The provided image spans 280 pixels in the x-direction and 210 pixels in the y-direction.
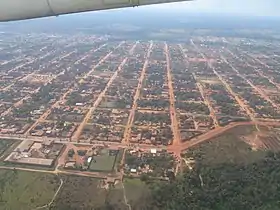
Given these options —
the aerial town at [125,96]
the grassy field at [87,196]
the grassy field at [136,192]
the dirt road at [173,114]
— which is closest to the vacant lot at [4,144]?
the aerial town at [125,96]

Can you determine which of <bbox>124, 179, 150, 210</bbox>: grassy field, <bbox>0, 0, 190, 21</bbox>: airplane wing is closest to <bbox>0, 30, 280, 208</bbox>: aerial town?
<bbox>124, 179, 150, 210</bbox>: grassy field

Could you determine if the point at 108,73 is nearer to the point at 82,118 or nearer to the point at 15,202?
the point at 82,118

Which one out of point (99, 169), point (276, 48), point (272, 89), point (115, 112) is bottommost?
point (276, 48)

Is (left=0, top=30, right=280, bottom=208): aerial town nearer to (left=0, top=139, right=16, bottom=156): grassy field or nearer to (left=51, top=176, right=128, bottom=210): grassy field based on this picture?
(left=0, top=139, right=16, bottom=156): grassy field

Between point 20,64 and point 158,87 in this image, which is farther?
point 20,64

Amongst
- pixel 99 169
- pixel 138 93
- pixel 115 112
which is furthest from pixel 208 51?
pixel 99 169

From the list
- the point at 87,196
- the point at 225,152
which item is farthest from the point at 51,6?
the point at 225,152

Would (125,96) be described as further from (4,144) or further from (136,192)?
(136,192)
